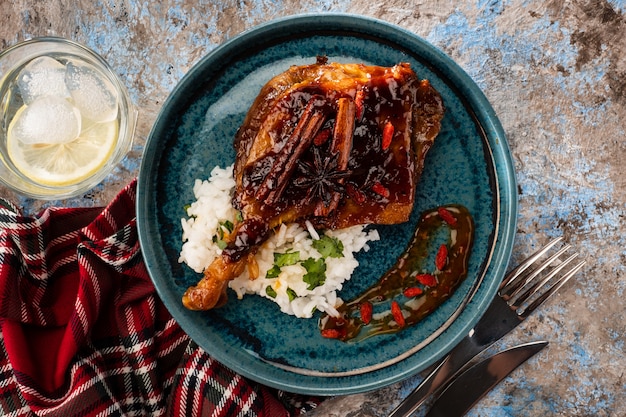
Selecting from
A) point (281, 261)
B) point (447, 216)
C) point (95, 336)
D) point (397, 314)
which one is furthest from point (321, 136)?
point (95, 336)

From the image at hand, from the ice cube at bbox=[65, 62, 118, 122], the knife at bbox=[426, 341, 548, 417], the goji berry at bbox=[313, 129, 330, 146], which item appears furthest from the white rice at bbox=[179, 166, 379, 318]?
the knife at bbox=[426, 341, 548, 417]

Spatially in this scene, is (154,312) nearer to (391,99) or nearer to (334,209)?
(334,209)

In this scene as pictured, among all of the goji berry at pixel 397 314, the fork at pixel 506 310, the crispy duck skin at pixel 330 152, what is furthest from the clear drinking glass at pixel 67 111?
the fork at pixel 506 310

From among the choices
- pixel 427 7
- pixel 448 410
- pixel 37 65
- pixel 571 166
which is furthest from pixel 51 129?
pixel 571 166

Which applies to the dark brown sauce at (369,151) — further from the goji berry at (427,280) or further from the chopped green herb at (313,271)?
the goji berry at (427,280)

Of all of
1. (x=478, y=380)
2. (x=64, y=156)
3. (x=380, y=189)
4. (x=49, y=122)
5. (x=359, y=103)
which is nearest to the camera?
(x=359, y=103)

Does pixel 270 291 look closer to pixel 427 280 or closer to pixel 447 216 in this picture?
pixel 427 280

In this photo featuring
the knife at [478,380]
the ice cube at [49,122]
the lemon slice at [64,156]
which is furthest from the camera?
the knife at [478,380]
